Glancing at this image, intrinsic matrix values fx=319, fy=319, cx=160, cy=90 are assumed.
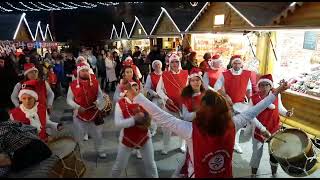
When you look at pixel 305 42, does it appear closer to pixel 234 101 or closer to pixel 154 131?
pixel 234 101

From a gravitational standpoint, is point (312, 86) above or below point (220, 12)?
below

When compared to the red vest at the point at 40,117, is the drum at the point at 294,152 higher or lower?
lower

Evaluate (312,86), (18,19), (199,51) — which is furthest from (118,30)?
(312,86)

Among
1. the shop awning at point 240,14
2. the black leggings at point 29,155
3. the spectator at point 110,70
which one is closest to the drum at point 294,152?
the black leggings at point 29,155

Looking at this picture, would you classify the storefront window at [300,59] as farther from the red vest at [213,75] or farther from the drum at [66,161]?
the drum at [66,161]

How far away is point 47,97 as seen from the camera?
6965 mm

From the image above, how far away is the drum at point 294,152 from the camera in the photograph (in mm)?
4164

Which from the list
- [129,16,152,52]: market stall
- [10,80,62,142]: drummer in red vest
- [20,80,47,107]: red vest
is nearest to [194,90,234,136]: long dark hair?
[10,80,62,142]: drummer in red vest

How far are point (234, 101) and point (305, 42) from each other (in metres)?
2.95

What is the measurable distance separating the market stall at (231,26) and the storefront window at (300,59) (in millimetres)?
789

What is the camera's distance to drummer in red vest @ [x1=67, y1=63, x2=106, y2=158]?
21.2ft

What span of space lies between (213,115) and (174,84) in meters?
4.75

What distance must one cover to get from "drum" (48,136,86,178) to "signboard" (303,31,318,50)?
682 cm

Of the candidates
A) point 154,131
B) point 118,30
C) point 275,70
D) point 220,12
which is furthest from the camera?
point 118,30
